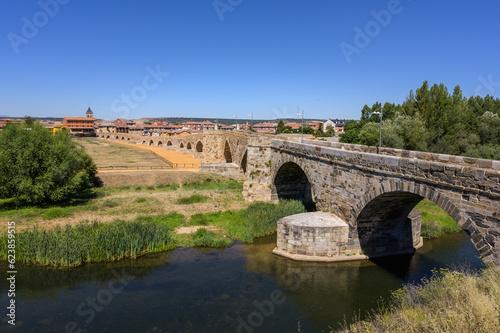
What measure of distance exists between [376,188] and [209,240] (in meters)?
10.8

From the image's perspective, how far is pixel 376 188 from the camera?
14.5 metres

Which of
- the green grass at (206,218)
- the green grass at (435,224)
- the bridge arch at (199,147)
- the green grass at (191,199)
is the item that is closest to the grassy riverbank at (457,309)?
the green grass at (435,224)

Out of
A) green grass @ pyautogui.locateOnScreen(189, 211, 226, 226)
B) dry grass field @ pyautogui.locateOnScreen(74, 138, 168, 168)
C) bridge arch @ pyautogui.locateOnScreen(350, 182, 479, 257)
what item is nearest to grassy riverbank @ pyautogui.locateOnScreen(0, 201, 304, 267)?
green grass @ pyautogui.locateOnScreen(189, 211, 226, 226)

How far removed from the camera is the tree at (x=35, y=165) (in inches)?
957

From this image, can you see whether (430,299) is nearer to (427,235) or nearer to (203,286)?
(203,286)

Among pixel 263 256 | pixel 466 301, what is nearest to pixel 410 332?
pixel 466 301

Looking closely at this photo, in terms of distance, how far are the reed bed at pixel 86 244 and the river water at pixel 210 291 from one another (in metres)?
0.56

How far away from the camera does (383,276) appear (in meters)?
15.8

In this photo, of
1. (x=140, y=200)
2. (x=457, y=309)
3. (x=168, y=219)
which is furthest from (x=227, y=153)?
(x=457, y=309)

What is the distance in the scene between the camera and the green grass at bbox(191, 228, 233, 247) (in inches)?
783

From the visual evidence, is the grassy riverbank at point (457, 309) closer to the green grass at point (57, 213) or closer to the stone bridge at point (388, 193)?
the stone bridge at point (388, 193)

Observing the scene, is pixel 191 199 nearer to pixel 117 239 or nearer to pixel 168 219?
pixel 168 219

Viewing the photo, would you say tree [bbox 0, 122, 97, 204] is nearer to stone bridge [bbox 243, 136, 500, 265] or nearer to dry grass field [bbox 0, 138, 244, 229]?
dry grass field [bbox 0, 138, 244, 229]

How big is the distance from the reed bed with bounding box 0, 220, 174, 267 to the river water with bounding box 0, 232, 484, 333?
56 cm
